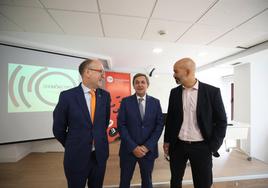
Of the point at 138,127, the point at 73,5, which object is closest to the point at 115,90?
the point at 73,5

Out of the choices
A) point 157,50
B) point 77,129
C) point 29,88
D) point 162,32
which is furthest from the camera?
point 157,50

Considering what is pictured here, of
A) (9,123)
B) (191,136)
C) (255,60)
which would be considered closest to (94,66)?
(191,136)

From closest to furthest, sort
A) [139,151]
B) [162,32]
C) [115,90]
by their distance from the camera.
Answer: [139,151]
[162,32]
[115,90]

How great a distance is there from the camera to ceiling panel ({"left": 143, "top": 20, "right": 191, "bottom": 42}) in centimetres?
215

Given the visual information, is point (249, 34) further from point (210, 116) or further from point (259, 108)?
point (259, 108)

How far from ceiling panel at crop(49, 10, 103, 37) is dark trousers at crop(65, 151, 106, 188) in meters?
1.80

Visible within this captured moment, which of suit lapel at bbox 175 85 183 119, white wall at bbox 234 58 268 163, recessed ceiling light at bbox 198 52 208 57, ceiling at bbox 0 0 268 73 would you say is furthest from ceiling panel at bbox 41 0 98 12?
white wall at bbox 234 58 268 163

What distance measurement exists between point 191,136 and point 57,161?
3.08 meters

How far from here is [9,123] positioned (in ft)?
9.14

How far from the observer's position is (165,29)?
233 centimetres

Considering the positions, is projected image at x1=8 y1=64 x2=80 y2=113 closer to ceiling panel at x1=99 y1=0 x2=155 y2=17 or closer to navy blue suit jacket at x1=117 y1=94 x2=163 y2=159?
ceiling panel at x1=99 y1=0 x2=155 y2=17

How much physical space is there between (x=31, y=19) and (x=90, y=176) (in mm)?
2295

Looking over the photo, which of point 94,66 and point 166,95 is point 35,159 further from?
point 166,95

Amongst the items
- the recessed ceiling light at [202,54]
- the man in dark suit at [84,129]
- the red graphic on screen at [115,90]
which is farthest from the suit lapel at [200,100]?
the red graphic on screen at [115,90]
